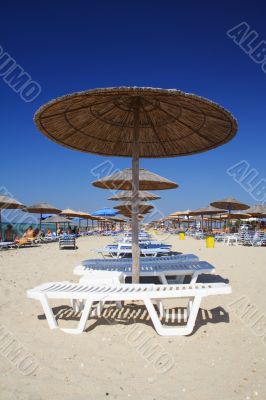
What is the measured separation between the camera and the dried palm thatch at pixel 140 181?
7168mm

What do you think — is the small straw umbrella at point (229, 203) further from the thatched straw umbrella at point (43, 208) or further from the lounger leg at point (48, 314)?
the lounger leg at point (48, 314)

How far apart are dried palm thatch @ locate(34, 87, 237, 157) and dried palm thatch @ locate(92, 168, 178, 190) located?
83.4 inches

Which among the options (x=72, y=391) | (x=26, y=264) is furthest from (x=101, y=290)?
(x=26, y=264)

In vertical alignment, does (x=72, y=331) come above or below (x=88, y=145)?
below

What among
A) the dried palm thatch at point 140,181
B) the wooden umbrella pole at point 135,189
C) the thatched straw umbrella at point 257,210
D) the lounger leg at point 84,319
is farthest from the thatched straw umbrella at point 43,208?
the lounger leg at point 84,319

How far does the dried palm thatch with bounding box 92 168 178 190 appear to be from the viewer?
7.17m

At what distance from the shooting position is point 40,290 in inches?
129

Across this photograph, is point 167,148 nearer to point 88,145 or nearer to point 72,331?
point 88,145

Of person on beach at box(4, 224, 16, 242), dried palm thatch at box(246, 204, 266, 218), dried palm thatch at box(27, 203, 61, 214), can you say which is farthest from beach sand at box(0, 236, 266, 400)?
dried palm thatch at box(246, 204, 266, 218)

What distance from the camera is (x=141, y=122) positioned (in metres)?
4.53

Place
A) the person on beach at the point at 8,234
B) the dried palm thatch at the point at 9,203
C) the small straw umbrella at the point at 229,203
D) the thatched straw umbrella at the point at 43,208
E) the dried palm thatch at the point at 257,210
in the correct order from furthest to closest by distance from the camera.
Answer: the dried palm thatch at the point at 257,210
the thatched straw umbrella at the point at 43,208
the small straw umbrella at the point at 229,203
the person on beach at the point at 8,234
the dried palm thatch at the point at 9,203

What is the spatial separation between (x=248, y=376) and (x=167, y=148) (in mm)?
3283

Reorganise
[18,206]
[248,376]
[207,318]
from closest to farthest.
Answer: [248,376] < [207,318] < [18,206]

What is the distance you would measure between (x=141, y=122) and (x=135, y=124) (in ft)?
2.14
